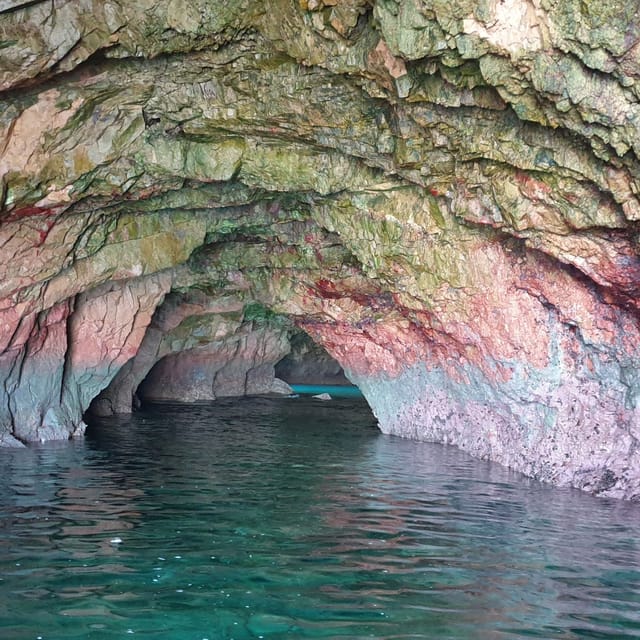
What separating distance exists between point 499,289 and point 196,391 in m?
20.3

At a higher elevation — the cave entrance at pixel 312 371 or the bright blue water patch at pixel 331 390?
the cave entrance at pixel 312 371

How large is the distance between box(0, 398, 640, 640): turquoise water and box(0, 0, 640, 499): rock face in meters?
2.45

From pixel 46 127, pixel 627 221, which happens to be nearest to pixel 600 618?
pixel 627 221

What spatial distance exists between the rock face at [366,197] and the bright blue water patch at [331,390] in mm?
15053

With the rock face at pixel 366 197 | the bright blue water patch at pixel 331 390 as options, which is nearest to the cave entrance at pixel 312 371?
the bright blue water patch at pixel 331 390

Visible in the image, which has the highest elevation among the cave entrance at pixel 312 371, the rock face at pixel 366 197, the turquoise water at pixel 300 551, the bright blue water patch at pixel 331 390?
the rock face at pixel 366 197

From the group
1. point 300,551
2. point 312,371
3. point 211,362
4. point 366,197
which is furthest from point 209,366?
point 300,551

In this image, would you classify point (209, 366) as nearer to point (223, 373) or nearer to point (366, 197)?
point (223, 373)

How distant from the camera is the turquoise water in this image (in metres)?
7.41

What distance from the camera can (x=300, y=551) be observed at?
9.91m

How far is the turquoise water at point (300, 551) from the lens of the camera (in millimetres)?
7414

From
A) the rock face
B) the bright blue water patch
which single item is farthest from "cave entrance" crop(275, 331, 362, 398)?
the rock face

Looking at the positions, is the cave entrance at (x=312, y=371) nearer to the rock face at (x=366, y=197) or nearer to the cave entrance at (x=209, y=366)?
the cave entrance at (x=209, y=366)

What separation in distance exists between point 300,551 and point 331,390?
3090cm
